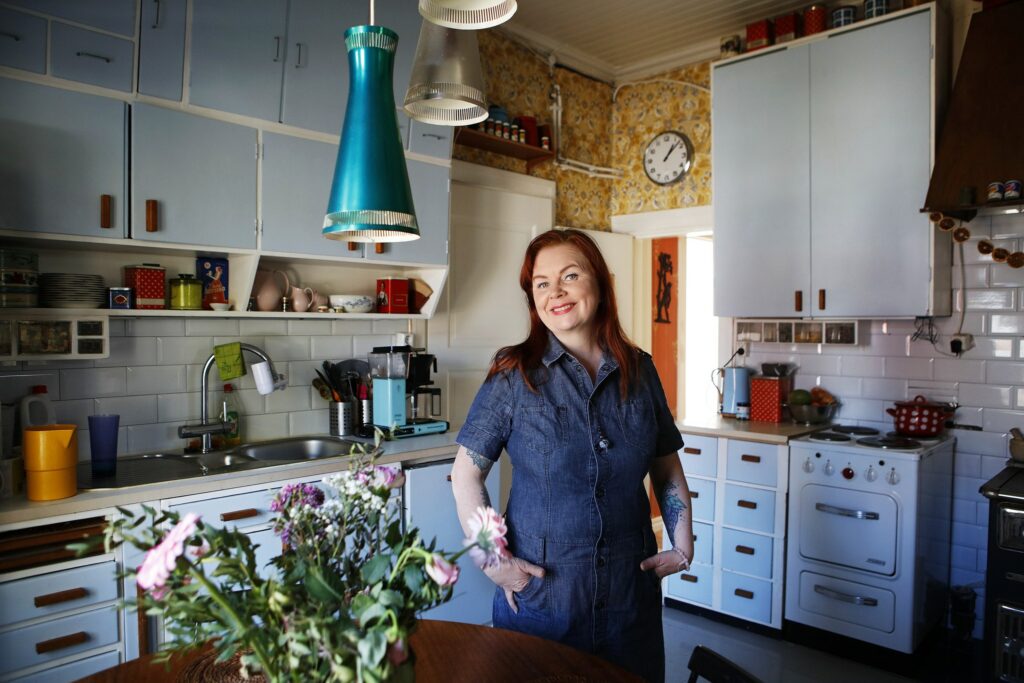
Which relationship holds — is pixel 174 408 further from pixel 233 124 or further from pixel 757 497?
pixel 757 497

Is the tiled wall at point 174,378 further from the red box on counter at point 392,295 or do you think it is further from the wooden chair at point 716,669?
the wooden chair at point 716,669

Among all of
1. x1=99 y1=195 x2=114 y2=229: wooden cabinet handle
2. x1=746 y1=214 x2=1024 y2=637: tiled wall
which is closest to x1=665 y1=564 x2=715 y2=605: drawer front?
x1=746 y1=214 x2=1024 y2=637: tiled wall

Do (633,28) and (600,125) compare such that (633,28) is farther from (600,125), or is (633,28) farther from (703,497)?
(703,497)

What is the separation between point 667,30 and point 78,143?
333 centimetres

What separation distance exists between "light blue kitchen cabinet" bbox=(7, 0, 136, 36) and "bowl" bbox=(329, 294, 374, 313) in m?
1.34

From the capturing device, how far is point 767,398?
389cm

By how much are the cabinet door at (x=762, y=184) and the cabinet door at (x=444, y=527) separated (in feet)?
6.14

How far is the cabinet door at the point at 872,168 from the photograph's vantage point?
3279mm

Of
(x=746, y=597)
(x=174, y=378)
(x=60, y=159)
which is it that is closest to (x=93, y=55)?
(x=60, y=159)

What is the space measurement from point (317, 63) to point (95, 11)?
86 cm

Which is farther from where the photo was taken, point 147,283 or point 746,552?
point 746,552

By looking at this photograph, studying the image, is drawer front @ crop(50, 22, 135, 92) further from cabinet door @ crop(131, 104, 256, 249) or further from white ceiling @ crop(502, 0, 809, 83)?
white ceiling @ crop(502, 0, 809, 83)

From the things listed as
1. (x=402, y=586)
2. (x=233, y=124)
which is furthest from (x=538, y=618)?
(x=233, y=124)

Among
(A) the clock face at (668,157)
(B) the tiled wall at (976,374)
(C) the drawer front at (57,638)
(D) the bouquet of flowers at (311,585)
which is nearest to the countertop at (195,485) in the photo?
(C) the drawer front at (57,638)
